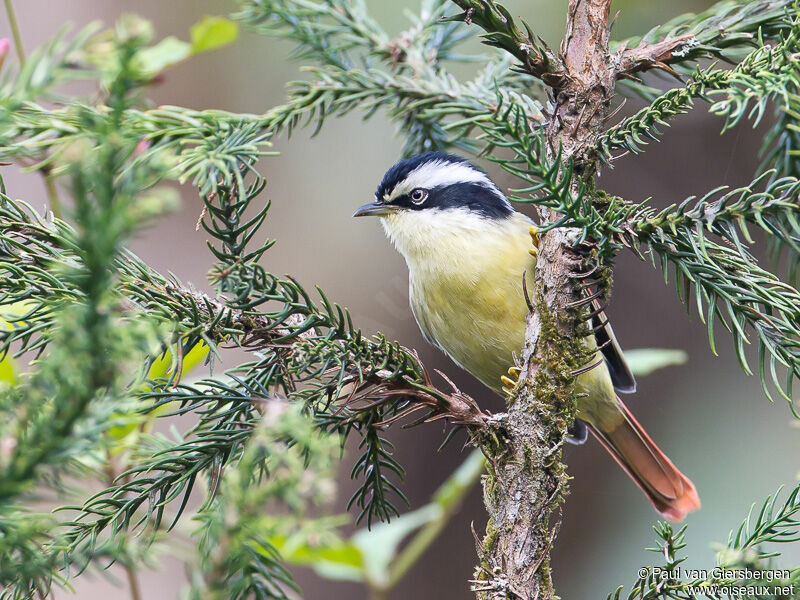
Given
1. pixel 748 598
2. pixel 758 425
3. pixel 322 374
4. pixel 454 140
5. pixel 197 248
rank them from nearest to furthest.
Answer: pixel 748 598 < pixel 322 374 < pixel 454 140 < pixel 758 425 < pixel 197 248

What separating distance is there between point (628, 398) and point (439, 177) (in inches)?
99.9

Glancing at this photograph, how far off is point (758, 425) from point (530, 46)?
3.72m

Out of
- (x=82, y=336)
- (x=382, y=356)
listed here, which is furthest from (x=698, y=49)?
(x=82, y=336)

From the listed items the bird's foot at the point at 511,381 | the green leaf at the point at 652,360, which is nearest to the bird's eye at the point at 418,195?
the bird's foot at the point at 511,381

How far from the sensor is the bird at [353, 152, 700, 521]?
9.66 ft

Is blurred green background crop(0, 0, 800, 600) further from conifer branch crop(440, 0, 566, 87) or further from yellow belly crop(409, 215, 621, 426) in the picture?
conifer branch crop(440, 0, 566, 87)

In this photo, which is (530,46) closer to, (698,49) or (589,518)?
(698,49)

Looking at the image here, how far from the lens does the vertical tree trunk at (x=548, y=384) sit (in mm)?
1457

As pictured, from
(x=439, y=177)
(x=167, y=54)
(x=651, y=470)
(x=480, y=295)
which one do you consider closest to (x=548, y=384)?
(x=167, y=54)

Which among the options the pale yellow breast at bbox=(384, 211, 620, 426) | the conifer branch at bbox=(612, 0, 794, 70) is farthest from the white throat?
the conifer branch at bbox=(612, 0, 794, 70)

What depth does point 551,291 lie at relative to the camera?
157 cm

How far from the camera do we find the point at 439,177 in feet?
10.9

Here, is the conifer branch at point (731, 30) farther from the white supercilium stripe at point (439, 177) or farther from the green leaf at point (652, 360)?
the white supercilium stripe at point (439, 177)

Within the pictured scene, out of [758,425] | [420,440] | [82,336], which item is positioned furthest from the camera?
[420,440]
